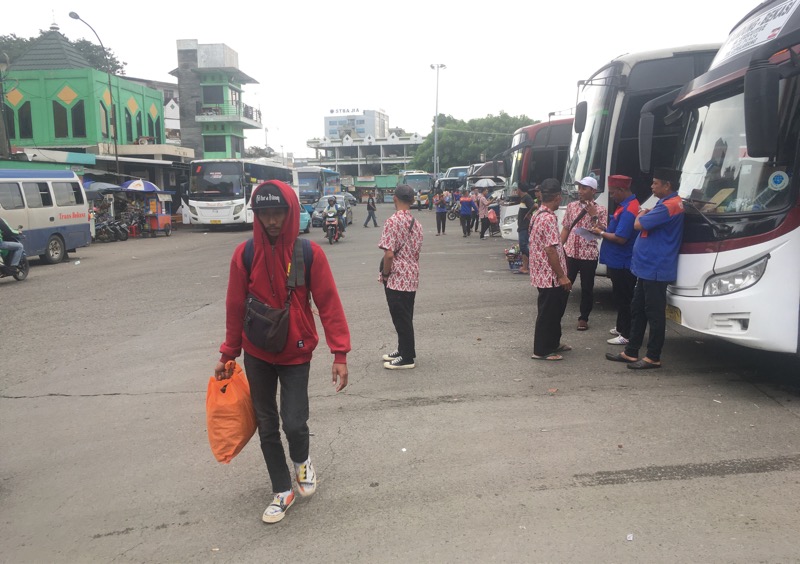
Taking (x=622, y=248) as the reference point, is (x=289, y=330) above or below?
below

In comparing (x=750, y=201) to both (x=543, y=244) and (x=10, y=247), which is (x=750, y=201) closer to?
(x=543, y=244)

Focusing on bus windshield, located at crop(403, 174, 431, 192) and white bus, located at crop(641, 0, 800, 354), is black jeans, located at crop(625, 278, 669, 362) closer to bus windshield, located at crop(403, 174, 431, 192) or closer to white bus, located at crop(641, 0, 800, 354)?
white bus, located at crop(641, 0, 800, 354)

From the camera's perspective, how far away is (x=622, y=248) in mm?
7051

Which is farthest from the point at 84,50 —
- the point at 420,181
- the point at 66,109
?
the point at 420,181

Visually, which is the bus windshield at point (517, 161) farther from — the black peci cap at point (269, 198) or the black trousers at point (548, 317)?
the black peci cap at point (269, 198)

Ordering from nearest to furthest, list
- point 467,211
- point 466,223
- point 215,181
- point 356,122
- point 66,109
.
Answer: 1. point 467,211
2. point 466,223
3. point 215,181
4. point 66,109
5. point 356,122

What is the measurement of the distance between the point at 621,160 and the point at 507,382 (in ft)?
14.3

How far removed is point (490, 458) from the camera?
429cm

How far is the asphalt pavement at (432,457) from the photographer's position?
131 inches

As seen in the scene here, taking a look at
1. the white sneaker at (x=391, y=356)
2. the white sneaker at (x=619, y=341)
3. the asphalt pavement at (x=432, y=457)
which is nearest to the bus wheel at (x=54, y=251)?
the asphalt pavement at (x=432, y=457)

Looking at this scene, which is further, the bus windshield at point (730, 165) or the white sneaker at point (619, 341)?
the white sneaker at point (619, 341)

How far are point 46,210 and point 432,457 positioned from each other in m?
16.0

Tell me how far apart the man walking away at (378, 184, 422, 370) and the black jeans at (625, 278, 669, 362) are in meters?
2.15

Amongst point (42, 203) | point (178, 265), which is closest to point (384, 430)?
point (178, 265)
